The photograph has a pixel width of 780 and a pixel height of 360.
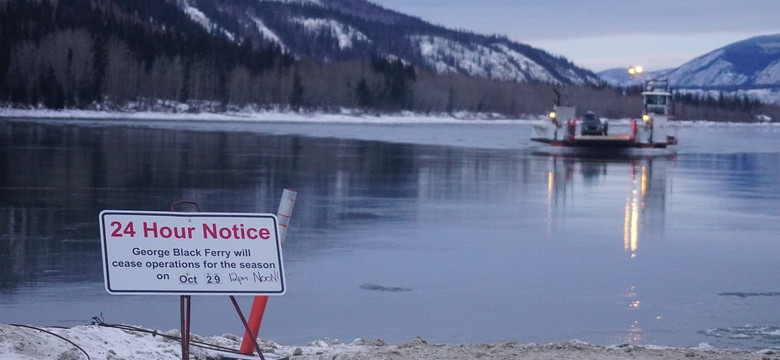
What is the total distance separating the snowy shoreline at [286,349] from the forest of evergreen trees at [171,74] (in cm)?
9991

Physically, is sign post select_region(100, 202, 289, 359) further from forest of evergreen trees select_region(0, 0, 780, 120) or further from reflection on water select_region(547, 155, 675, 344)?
forest of evergreen trees select_region(0, 0, 780, 120)

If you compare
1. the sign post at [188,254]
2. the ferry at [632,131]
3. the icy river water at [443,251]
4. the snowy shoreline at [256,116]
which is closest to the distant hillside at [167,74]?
the snowy shoreline at [256,116]

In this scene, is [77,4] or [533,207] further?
[77,4]

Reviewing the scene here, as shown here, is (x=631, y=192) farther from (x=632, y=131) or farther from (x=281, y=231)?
(x=632, y=131)

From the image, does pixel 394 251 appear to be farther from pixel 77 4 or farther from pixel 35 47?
pixel 77 4

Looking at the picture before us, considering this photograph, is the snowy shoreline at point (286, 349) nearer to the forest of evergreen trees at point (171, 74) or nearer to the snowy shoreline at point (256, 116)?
the snowy shoreline at point (256, 116)

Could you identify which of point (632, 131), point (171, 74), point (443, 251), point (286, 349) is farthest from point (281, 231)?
point (171, 74)

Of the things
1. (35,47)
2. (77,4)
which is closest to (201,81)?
(35,47)

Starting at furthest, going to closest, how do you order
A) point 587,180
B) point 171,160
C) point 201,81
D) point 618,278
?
point 201,81 → point 171,160 → point 587,180 → point 618,278

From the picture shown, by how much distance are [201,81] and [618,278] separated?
411 feet

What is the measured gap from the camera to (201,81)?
13388cm

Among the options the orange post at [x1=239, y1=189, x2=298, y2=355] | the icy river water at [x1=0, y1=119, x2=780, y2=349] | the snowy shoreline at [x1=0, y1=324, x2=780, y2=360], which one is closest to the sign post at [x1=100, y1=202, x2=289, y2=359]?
the orange post at [x1=239, y1=189, x2=298, y2=355]

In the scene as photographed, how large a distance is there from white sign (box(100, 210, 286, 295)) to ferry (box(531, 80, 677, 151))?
124 ft

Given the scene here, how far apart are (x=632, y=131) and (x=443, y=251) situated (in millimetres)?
33014
